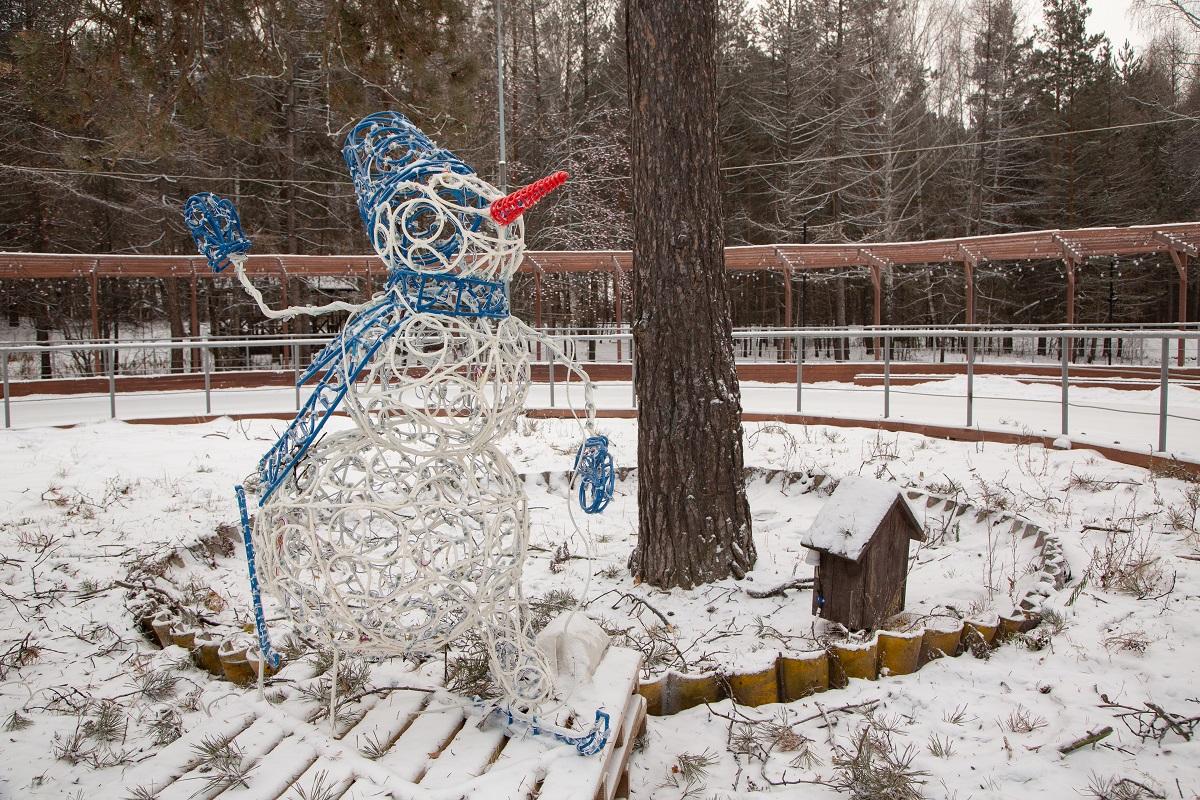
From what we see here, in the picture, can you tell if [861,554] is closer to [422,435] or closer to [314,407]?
[422,435]

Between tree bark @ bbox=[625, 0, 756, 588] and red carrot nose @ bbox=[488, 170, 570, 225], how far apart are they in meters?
1.74

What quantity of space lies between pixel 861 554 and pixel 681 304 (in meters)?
1.40

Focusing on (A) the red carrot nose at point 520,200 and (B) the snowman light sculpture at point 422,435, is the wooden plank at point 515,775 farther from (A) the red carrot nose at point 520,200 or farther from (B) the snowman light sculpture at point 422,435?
(A) the red carrot nose at point 520,200

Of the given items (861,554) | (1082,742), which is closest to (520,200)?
(861,554)

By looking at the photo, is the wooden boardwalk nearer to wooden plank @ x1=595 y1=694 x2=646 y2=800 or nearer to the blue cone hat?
wooden plank @ x1=595 y1=694 x2=646 y2=800

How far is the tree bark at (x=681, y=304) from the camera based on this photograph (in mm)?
3611

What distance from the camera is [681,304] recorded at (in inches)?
143

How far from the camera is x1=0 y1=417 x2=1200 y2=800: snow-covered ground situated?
229cm

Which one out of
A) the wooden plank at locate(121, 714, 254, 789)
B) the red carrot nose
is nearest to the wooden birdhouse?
the red carrot nose

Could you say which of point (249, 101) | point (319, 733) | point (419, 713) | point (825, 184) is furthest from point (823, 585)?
point (825, 184)

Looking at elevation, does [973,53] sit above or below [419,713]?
above

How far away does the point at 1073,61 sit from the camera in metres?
24.1

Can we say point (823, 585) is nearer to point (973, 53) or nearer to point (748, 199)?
point (748, 199)

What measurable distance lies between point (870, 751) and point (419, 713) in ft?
4.51
